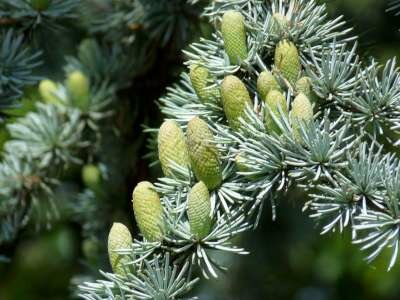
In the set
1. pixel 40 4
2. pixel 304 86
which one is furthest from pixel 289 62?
pixel 40 4

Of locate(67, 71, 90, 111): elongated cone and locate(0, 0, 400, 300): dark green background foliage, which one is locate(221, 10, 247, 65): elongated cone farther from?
locate(67, 71, 90, 111): elongated cone

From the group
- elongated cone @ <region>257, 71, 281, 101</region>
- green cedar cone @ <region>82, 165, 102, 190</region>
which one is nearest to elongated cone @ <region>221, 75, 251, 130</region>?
elongated cone @ <region>257, 71, 281, 101</region>

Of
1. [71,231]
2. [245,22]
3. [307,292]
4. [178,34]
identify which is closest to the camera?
[245,22]

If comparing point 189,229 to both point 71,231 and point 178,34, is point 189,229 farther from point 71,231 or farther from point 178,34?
point 71,231

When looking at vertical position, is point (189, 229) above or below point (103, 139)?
below

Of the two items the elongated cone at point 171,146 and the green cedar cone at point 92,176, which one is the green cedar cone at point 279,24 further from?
the green cedar cone at point 92,176

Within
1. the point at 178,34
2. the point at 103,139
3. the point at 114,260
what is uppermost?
the point at 178,34

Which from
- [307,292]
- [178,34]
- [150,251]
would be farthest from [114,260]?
[307,292]

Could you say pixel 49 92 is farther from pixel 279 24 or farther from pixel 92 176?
pixel 279 24
